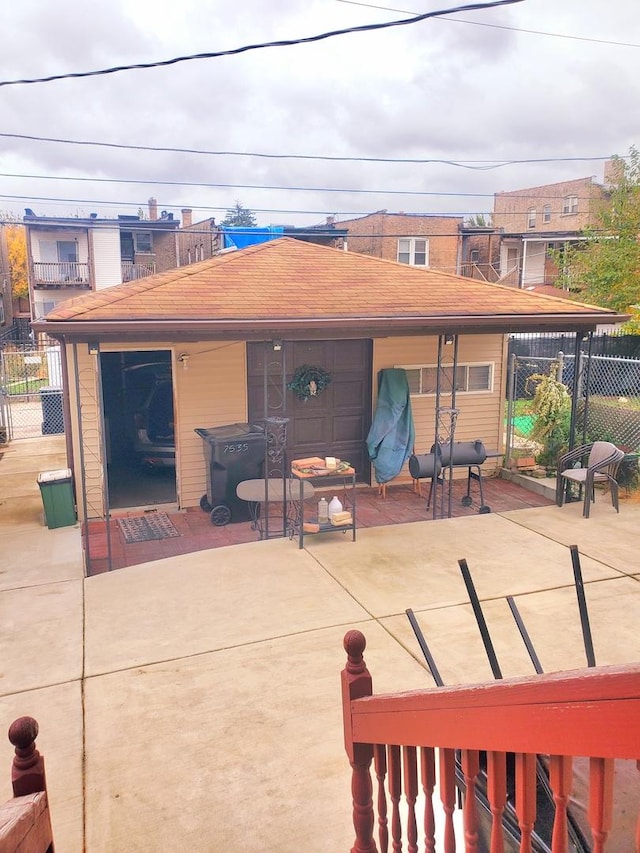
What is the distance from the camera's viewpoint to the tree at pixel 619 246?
1755cm

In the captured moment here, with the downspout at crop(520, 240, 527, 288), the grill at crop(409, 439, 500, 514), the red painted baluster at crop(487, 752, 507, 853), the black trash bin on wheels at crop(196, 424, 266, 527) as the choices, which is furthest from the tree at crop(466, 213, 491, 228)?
the red painted baluster at crop(487, 752, 507, 853)

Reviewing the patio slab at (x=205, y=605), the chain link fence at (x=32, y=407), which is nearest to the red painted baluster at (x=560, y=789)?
the patio slab at (x=205, y=605)

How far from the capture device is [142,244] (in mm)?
34500

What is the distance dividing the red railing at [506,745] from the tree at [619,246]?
17.4 metres

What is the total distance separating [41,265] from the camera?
1244 inches

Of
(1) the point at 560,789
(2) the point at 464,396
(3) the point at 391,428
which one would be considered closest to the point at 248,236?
(2) the point at 464,396

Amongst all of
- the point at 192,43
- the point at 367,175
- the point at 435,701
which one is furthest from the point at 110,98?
the point at 435,701

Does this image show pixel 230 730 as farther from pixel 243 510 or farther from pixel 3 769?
pixel 243 510

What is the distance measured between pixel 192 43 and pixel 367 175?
1089 inches

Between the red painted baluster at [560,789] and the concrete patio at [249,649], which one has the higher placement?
the red painted baluster at [560,789]

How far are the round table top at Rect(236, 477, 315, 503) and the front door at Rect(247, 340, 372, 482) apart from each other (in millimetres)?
1463

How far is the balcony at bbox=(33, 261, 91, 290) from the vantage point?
104ft

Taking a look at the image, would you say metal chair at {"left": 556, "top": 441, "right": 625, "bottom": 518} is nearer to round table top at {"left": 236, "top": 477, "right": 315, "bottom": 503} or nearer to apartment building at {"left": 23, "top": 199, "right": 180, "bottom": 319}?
round table top at {"left": 236, "top": 477, "right": 315, "bottom": 503}

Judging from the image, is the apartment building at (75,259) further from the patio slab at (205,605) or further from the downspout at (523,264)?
the patio slab at (205,605)
